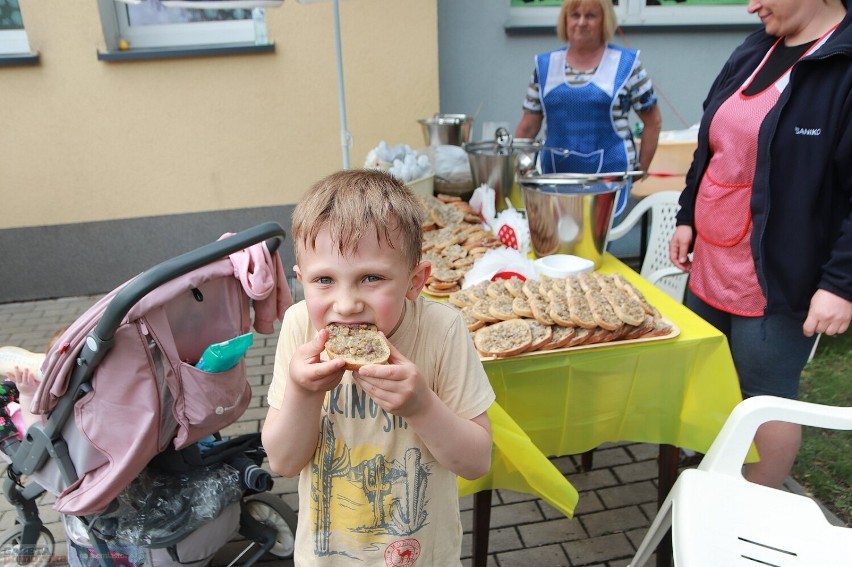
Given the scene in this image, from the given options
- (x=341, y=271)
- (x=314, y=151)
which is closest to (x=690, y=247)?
(x=341, y=271)

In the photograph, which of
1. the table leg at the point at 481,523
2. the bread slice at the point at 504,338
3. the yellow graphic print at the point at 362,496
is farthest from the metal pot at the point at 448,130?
the yellow graphic print at the point at 362,496

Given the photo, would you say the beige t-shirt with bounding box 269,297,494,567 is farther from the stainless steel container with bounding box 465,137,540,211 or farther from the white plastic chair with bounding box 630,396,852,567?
the stainless steel container with bounding box 465,137,540,211

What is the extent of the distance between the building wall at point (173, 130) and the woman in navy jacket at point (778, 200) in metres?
3.61

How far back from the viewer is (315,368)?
108cm

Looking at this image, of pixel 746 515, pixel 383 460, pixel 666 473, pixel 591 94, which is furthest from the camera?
pixel 591 94

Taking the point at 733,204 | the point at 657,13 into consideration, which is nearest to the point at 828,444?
the point at 733,204

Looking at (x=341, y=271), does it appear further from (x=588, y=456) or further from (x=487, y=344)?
(x=588, y=456)

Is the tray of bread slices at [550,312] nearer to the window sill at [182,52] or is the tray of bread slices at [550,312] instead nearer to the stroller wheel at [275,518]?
the stroller wheel at [275,518]

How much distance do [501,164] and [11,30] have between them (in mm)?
4737

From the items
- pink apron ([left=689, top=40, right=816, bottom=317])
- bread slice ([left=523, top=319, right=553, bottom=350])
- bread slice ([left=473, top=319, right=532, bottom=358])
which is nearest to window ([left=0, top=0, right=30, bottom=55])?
bread slice ([left=473, top=319, right=532, bottom=358])

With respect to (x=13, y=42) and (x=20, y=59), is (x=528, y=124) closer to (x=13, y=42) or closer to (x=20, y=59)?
(x=20, y=59)

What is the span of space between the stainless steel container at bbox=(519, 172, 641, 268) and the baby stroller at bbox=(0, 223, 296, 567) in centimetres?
116

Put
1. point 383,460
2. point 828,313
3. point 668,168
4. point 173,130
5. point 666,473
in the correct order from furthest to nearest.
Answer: point 173,130
point 668,168
point 666,473
point 828,313
point 383,460

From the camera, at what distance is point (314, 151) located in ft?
18.1
